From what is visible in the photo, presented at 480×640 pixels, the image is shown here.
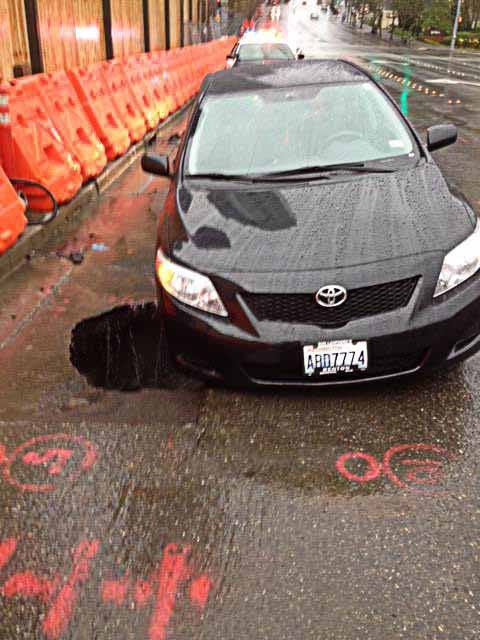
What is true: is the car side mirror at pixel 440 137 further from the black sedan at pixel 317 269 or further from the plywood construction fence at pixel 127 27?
the plywood construction fence at pixel 127 27

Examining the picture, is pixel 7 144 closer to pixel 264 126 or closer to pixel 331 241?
pixel 264 126

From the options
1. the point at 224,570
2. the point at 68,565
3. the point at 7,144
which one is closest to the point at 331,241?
the point at 224,570

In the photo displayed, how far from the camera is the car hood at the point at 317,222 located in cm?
341

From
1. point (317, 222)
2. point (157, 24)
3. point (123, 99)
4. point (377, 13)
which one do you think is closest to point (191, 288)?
point (317, 222)

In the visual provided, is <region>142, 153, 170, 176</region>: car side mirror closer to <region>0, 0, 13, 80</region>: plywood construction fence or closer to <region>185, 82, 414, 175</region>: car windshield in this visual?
<region>185, 82, 414, 175</region>: car windshield

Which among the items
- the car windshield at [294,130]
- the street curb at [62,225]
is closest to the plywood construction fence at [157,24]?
the street curb at [62,225]

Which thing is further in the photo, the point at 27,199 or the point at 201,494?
the point at 27,199

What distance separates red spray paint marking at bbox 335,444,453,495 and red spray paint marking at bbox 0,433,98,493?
4.13ft

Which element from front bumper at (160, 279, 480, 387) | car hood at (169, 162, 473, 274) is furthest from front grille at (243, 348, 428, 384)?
car hood at (169, 162, 473, 274)

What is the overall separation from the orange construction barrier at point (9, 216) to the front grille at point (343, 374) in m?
3.32

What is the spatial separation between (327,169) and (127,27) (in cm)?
1479

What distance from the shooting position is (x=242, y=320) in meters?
3.32

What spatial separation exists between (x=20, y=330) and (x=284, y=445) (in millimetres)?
2421

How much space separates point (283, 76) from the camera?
532 centimetres
